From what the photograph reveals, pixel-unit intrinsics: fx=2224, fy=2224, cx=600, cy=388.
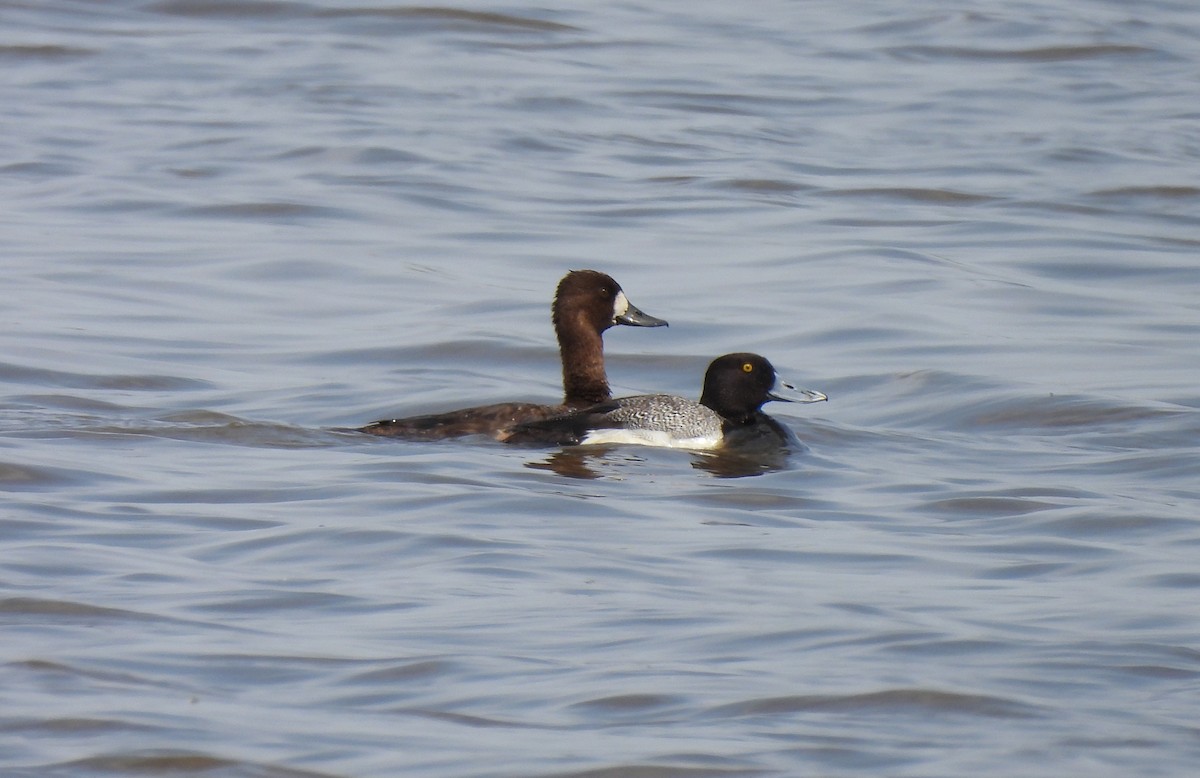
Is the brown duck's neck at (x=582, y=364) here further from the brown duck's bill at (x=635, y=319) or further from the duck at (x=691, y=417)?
the duck at (x=691, y=417)

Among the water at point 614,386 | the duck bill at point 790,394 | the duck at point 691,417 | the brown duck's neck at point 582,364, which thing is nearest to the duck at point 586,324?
the brown duck's neck at point 582,364

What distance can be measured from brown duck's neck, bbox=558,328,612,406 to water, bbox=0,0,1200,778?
26.6 inches

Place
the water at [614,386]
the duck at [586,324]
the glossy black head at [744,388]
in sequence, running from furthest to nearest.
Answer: the duck at [586,324] < the glossy black head at [744,388] < the water at [614,386]

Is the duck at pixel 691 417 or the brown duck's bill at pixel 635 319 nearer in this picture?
the duck at pixel 691 417

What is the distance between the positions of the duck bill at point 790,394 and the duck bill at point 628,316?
0.92 metres

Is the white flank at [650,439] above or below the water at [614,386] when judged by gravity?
below

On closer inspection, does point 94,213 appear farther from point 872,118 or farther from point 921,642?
point 921,642

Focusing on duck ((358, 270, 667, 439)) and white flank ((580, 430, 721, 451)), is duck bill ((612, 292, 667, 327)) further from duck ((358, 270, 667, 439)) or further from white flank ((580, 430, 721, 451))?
white flank ((580, 430, 721, 451))

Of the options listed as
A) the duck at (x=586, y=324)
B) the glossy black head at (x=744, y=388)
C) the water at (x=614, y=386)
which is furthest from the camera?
the duck at (x=586, y=324)

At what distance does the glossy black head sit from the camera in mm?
11320

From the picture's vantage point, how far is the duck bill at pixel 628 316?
1199cm

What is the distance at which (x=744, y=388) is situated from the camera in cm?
1133

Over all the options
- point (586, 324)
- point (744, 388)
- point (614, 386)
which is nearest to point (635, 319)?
point (586, 324)

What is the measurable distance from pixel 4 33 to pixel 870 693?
73.0 feet
